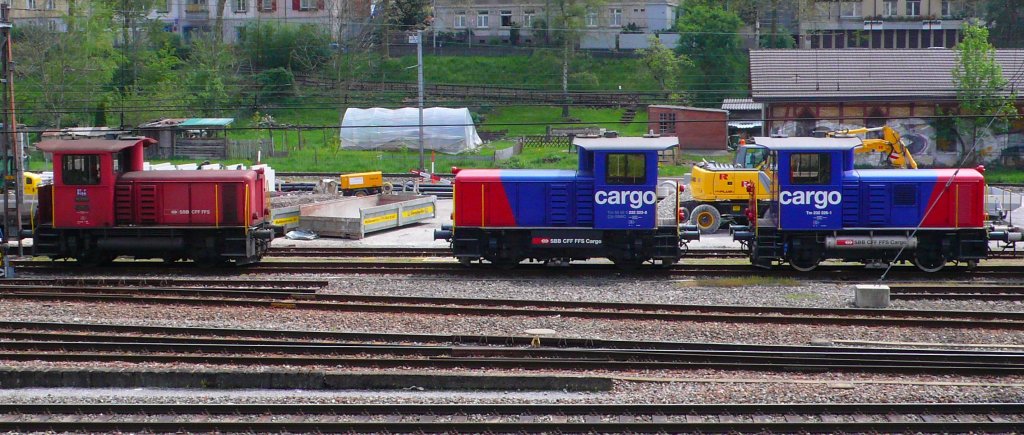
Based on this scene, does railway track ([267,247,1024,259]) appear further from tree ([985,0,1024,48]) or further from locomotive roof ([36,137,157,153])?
tree ([985,0,1024,48])

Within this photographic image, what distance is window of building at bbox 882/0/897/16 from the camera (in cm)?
7150

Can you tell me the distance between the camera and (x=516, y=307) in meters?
18.3

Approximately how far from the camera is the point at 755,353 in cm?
1447

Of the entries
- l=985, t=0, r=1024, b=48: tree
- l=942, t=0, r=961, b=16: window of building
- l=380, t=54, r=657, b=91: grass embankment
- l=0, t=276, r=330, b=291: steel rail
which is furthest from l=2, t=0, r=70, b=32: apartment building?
l=985, t=0, r=1024, b=48: tree

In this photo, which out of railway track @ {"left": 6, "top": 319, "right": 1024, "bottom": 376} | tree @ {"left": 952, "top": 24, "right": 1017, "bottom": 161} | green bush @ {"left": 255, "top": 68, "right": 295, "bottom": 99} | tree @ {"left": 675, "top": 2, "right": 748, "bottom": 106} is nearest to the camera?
railway track @ {"left": 6, "top": 319, "right": 1024, "bottom": 376}

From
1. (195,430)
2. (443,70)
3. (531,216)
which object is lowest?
(195,430)

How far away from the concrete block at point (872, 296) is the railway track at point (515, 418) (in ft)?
20.3

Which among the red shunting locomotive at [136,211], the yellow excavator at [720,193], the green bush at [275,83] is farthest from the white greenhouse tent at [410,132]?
the red shunting locomotive at [136,211]

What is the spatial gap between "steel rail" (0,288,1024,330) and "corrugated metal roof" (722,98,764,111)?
36.7 m

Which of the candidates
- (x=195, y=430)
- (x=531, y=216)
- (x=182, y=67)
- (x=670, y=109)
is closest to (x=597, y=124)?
(x=670, y=109)

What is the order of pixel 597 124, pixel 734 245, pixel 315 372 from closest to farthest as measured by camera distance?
1. pixel 315 372
2. pixel 734 245
3. pixel 597 124

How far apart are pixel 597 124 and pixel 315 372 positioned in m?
→ 45.0

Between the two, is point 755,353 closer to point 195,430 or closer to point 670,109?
point 195,430

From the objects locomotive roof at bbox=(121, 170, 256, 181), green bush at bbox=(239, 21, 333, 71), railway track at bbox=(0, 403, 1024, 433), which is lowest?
railway track at bbox=(0, 403, 1024, 433)
